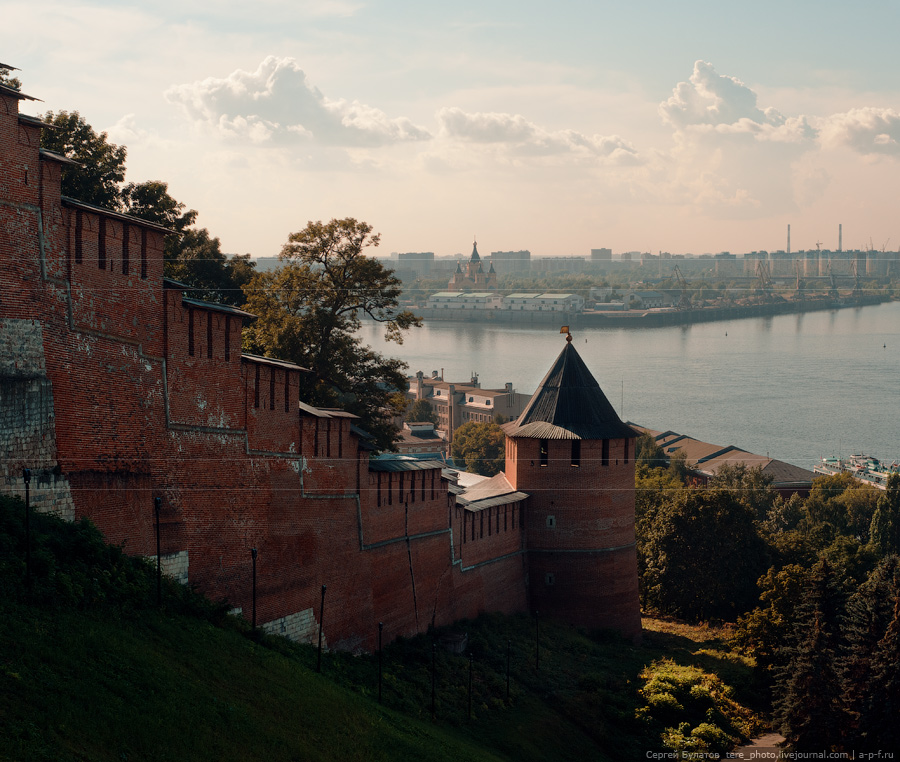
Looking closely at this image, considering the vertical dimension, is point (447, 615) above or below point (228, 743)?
below

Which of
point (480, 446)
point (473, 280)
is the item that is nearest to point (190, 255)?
point (480, 446)

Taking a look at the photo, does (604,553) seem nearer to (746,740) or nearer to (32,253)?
(746,740)

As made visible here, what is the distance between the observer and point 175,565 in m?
11.9

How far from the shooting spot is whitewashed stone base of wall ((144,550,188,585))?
11680mm

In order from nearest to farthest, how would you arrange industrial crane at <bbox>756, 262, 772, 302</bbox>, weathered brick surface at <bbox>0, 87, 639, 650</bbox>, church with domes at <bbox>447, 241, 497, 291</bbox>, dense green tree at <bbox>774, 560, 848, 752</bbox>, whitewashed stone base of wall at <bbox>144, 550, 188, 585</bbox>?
weathered brick surface at <bbox>0, 87, 639, 650</bbox> → whitewashed stone base of wall at <bbox>144, 550, 188, 585</bbox> → dense green tree at <bbox>774, 560, 848, 752</bbox> → industrial crane at <bbox>756, 262, 772, 302</bbox> → church with domes at <bbox>447, 241, 497, 291</bbox>

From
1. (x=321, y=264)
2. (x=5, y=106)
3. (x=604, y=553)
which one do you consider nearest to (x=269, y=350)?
(x=321, y=264)

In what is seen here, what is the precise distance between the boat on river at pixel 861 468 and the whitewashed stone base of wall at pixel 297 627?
36.0 metres

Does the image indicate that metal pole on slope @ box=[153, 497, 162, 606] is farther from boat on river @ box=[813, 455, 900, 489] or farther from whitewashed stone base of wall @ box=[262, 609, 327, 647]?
boat on river @ box=[813, 455, 900, 489]

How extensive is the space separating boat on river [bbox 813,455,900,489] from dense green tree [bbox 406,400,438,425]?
23075 millimetres

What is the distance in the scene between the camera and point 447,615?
56.1 ft

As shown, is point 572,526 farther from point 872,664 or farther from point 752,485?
point 752,485

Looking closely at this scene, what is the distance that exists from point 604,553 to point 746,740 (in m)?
4.72

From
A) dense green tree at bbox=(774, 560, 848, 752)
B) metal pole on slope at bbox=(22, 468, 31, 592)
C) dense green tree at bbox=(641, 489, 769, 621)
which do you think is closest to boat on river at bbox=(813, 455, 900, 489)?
dense green tree at bbox=(641, 489, 769, 621)

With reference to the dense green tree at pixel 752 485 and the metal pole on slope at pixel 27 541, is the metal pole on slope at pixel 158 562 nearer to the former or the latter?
the metal pole on slope at pixel 27 541
